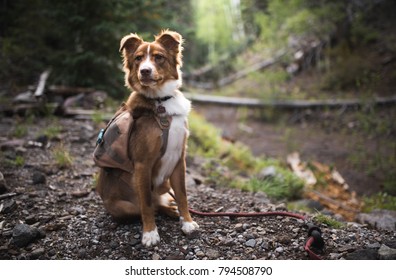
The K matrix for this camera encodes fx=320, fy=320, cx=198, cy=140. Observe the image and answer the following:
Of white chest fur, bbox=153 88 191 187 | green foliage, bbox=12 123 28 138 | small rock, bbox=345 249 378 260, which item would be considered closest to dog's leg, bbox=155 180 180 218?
white chest fur, bbox=153 88 191 187

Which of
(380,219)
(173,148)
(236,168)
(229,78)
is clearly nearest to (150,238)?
(173,148)

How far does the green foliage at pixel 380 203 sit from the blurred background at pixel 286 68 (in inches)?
1.5

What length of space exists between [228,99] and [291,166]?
20.7 ft

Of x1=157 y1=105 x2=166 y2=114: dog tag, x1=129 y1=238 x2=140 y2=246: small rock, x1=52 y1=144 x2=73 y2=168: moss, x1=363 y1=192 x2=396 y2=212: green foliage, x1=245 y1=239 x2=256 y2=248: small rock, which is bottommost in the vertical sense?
x1=363 y1=192 x2=396 y2=212: green foliage

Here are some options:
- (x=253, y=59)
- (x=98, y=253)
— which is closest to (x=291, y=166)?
(x=98, y=253)

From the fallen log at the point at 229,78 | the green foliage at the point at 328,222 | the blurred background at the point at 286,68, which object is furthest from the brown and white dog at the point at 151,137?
the fallen log at the point at 229,78

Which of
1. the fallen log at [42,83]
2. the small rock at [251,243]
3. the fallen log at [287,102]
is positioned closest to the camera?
the small rock at [251,243]

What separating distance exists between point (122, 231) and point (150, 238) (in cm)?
38

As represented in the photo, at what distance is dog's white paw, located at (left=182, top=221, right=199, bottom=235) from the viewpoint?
312 centimetres

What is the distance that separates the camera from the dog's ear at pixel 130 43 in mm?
2989

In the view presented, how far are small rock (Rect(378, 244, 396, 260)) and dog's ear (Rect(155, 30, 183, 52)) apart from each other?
100 inches

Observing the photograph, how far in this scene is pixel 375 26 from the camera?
1148cm

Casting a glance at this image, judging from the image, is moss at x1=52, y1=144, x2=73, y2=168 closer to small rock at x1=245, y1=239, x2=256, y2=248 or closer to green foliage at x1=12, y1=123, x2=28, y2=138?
green foliage at x1=12, y1=123, x2=28, y2=138

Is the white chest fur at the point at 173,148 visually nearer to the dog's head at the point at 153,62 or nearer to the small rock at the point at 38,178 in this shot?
the dog's head at the point at 153,62
